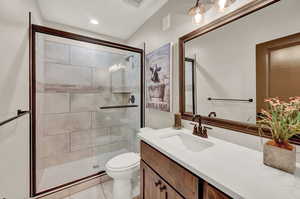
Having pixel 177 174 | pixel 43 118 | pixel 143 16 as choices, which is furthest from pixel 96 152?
pixel 143 16

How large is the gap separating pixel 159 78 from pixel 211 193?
1.37 m

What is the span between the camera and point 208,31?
46.3 inches

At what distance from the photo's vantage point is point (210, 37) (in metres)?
1.18

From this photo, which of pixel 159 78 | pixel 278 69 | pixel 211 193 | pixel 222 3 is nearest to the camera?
pixel 211 193

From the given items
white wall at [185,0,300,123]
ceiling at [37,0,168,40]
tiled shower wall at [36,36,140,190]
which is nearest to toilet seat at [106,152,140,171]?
tiled shower wall at [36,36,140,190]

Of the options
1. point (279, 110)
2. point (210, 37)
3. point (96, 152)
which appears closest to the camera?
point (279, 110)

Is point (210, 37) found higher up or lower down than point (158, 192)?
higher up

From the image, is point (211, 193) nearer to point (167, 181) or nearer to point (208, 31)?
point (167, 181)

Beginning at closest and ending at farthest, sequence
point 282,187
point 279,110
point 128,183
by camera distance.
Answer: point 282,187 → point 279,110 → point 128,183

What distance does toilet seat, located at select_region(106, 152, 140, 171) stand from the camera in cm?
138

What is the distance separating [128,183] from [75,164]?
1136 mm

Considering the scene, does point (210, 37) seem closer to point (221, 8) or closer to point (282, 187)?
point (221, 8)

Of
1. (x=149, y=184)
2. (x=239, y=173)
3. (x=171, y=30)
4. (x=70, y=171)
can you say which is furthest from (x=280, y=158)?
(x=70, y=171)

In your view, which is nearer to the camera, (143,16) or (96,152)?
(143,16)
